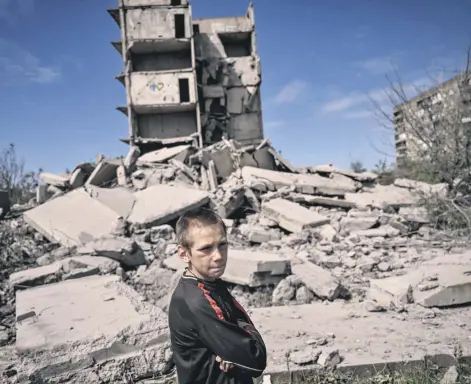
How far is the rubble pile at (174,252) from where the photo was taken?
7.46ft

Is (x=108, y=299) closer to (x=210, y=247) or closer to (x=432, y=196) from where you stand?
(x=210, y=247)

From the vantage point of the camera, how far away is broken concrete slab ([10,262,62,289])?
3.74 meters

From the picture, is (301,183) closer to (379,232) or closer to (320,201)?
(320,201)

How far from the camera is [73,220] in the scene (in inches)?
229

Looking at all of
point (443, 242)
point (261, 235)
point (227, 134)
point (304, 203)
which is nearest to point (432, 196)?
point (443, 242)

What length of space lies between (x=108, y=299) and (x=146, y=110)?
1267 cm

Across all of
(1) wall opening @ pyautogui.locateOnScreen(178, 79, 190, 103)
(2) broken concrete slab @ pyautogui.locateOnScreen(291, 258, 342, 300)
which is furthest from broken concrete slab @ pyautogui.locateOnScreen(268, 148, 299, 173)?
(1) wall opening @ pyautogui.locateOnScreen(178, 79, 190, 103)

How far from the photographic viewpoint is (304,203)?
25.9 feet

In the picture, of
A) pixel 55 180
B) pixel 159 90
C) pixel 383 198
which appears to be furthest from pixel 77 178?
pixel 383 198

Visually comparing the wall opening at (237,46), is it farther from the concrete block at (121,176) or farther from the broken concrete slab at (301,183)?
the concrete block at (121,176)

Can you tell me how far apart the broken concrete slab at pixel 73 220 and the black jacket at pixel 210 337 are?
446 cm

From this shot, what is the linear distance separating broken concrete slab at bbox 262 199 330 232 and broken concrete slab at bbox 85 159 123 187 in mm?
4225

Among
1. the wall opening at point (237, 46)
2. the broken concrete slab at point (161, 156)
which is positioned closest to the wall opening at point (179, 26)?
the wall opening at point (237, 46)

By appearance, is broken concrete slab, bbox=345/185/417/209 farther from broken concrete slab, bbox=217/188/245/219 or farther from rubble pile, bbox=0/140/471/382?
broken concrete slab, bbox=217/188/245/219
